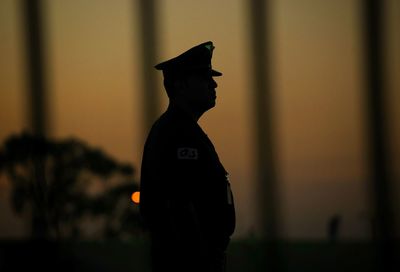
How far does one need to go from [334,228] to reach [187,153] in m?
1.94

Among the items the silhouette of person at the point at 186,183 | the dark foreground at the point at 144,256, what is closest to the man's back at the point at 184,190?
the silhouette of person at the point at 186,183

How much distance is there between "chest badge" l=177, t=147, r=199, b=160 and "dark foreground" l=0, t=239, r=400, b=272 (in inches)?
67.5

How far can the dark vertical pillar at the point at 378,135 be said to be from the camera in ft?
10.8

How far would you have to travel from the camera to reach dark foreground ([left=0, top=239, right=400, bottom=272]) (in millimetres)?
3326

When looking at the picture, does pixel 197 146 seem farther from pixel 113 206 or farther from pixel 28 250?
pixel 28 250

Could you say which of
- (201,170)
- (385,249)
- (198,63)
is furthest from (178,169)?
(385,249)

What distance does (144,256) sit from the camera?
3.34 meters

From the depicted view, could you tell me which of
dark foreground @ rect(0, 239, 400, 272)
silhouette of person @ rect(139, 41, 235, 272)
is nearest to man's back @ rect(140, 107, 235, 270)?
silhouette of person @ rect(139, 41, 235, 272)

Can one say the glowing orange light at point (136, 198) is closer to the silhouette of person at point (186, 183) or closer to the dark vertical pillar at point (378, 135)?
the silhouette of person at point (186, 183)

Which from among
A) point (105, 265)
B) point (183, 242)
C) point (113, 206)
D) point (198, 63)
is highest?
point (198, 63)

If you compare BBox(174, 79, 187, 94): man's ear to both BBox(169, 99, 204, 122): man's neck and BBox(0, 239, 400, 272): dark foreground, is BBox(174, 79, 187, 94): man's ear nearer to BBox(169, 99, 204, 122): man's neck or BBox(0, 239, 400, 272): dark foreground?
BBox(169, 99, 204, 122): man's neck

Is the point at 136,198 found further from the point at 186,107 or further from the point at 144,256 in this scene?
the point at 144,256

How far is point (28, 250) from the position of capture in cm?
349

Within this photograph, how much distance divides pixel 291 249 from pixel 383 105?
2.27 ft
